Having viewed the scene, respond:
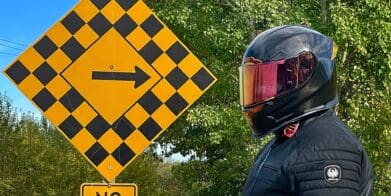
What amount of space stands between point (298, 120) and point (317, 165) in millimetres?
232

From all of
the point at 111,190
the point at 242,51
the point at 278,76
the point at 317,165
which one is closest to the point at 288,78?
the point at 278,76

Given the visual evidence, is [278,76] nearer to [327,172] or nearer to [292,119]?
[292,119]

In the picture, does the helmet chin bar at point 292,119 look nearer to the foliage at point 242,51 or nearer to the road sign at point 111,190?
the road sign at point 111,190

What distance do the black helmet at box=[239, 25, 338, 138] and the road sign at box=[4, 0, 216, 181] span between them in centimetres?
299

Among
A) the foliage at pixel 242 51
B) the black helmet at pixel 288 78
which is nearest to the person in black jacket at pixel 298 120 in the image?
the black helmet at pixel 288 78

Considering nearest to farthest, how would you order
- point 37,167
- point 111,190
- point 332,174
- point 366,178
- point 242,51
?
1. point 332,174
2. point 366,178
3. point 111,190
4. point 242,51
5. point 37,167

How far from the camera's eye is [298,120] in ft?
7.56

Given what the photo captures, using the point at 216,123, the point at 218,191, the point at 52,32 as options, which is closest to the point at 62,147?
the point at 218,191

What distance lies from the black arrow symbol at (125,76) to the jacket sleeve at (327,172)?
333 cm

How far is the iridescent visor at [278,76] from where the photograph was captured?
233cm

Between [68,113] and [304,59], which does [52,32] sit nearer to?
[68,113]

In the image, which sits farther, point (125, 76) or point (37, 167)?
point (37, 167)

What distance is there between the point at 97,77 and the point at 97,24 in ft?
1.33

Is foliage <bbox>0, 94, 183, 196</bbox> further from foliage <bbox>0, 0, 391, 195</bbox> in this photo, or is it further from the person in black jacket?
the person in black jacket
